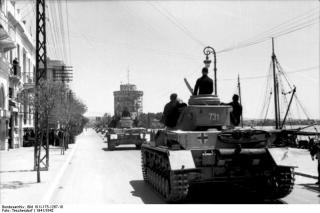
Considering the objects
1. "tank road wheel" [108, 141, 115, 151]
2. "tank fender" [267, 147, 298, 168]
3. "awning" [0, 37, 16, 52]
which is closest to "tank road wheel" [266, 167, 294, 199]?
"tank fender" [267, 147, 298, 168]

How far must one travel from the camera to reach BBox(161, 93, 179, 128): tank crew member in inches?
473

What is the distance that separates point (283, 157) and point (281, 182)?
1.87 feet

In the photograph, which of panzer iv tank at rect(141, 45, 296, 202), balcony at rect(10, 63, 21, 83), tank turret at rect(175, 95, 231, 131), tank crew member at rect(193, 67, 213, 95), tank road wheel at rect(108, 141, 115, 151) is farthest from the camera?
balcony at rect(10, 63, 21, 83)

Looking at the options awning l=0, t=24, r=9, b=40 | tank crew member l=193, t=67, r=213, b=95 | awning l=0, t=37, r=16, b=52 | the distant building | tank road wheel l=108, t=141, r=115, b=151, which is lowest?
tank road wheel l=108, t=141, r=115, b=151

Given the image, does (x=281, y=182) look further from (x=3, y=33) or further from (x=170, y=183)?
(x=3, y=33)

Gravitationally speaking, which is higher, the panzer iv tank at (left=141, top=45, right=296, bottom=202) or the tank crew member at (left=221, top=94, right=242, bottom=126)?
the tank crew member at (left=221, top=94, right=242, bottom=126)

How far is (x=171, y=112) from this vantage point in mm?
12039

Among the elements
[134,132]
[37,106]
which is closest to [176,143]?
[37,106]

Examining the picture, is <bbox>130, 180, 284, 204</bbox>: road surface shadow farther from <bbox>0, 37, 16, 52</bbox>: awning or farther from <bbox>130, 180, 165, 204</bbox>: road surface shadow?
<bbox>0, 37, 16, 52</bbox>: awning

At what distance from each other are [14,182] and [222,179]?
685cm

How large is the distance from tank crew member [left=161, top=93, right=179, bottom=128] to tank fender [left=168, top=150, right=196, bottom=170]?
263 cm

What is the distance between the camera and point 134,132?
30.0m

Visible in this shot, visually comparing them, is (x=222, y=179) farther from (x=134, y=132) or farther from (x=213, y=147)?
(x=134, y=132)

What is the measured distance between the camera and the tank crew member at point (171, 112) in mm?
12008
